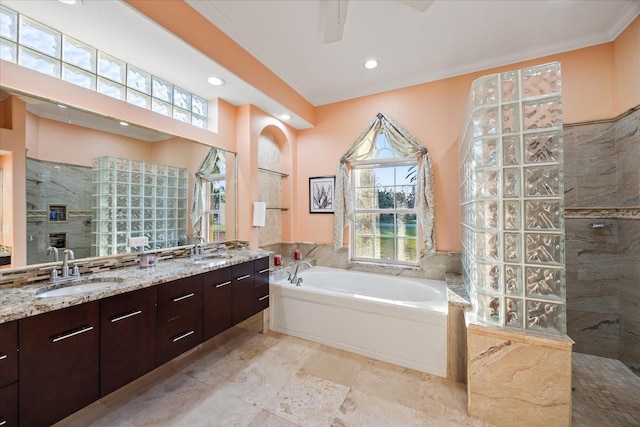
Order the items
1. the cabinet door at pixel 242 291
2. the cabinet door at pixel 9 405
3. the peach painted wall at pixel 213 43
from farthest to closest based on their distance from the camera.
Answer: the cabinet door at pixel 242 291, the peach painted wall at pixel 213 43, the cabinet door at pixel 9 405

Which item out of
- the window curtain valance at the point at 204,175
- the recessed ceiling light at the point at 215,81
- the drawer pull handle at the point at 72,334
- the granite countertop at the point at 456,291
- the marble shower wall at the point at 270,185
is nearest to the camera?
the drawer pull handle at the point at 72,334

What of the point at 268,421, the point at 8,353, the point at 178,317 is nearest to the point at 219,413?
the point at 268,421

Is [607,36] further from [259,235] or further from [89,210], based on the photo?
[89,210]

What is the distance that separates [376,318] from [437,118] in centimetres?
238

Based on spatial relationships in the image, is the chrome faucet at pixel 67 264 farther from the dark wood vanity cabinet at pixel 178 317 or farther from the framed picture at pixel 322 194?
the framed picture at pixel 322 194

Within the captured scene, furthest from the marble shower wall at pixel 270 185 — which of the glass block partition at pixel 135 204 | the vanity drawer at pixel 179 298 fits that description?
the vanity drawer at pixel 179 298

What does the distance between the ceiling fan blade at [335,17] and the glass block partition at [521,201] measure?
109cm

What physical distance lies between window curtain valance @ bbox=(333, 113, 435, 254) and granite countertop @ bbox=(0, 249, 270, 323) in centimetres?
148

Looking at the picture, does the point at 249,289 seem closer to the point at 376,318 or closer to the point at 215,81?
the point at 376,318

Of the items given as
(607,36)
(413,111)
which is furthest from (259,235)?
(607,36)

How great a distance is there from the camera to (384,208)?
3.30 metres

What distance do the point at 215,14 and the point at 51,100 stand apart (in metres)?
1.33

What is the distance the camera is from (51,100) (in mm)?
1624

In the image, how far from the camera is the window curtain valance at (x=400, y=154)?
113 inches
